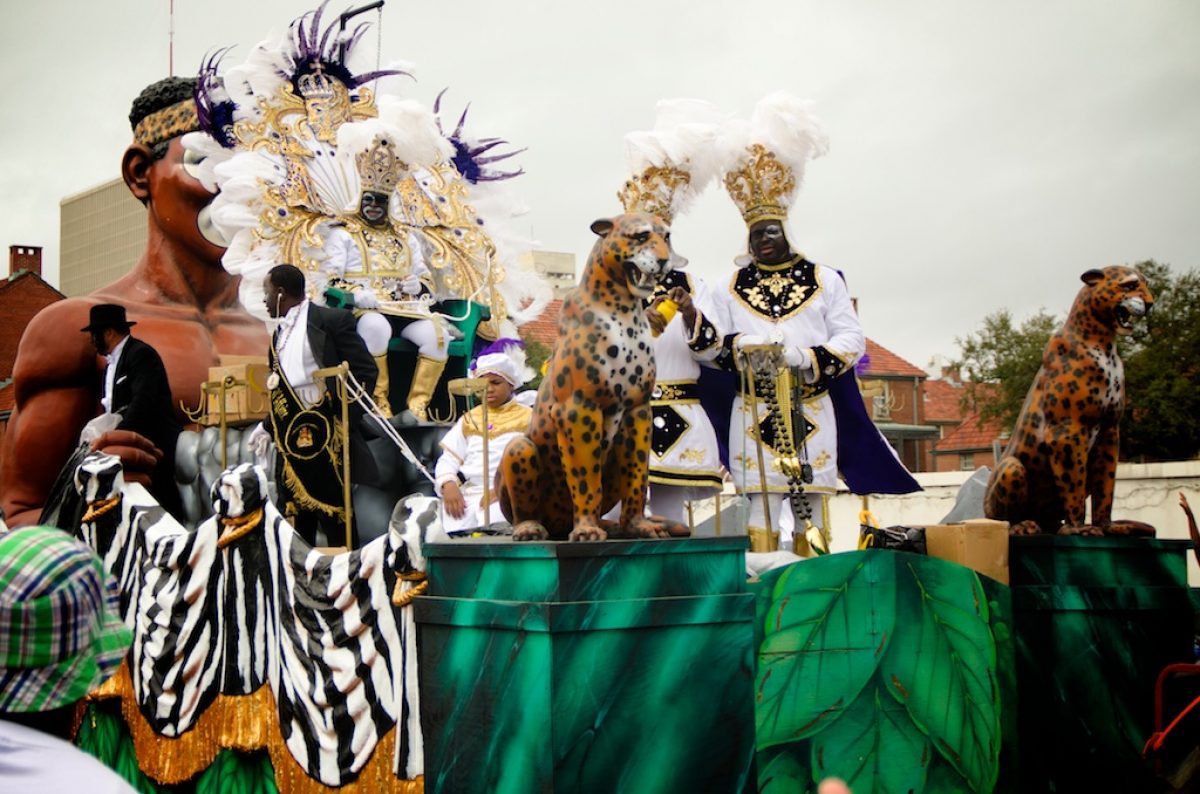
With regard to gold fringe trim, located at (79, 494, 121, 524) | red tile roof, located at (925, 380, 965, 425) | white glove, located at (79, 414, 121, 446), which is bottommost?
gold fringe trim, located at (79, 494, 121, 524)

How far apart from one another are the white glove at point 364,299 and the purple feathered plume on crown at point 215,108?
4.83 ft

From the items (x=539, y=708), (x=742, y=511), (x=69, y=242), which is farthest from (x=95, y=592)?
(x=69, y=242)

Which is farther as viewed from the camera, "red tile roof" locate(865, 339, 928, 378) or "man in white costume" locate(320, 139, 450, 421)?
"red tile roof" locate(865, 339, 928, 378)

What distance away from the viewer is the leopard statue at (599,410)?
3.97 metres

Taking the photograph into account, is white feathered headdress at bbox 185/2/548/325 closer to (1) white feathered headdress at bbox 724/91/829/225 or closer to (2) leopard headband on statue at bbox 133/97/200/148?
(2) leopard headband on statue at bbox 133/97/200/148

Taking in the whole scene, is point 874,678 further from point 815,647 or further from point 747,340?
point 747,340

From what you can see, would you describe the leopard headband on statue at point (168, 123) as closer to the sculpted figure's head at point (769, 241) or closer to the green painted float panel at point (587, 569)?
the sculpted figure's head at point (769, 241)

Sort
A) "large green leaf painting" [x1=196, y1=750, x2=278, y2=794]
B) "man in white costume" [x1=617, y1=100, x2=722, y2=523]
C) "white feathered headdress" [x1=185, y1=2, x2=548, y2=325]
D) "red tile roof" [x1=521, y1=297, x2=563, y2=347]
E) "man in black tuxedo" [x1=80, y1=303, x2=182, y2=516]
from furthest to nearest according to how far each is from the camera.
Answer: "red tile roof" [x1=521, y1=297, x2=563, y2=347] → "white feathered headdress" [x1=185, y1=2, x2=548, y2=325] → "man in black tuxedo" [x1=80, y1=303, x2=182, y2=516] → "man in white costume" [x1=617, y1=100, x2=722, y2=523] → "large green leaf painting" [x1=196, y1=750, x2=278, y2=794]

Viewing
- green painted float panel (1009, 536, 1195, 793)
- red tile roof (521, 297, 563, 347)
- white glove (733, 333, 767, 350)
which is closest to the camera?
green painted float panel (1009, 536, 1195, 793)

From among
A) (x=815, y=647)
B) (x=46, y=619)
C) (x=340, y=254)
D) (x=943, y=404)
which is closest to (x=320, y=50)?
(x=340, y=254)

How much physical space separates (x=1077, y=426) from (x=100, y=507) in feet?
13.3

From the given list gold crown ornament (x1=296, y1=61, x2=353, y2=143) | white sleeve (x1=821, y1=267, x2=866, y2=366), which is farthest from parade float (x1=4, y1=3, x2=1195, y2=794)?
gold crown ornament (x1=296, y1=61, x2=353, y2=143)

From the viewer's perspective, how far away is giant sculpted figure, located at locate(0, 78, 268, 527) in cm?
880

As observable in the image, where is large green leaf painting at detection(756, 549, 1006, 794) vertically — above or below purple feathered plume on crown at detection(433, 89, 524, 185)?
below
